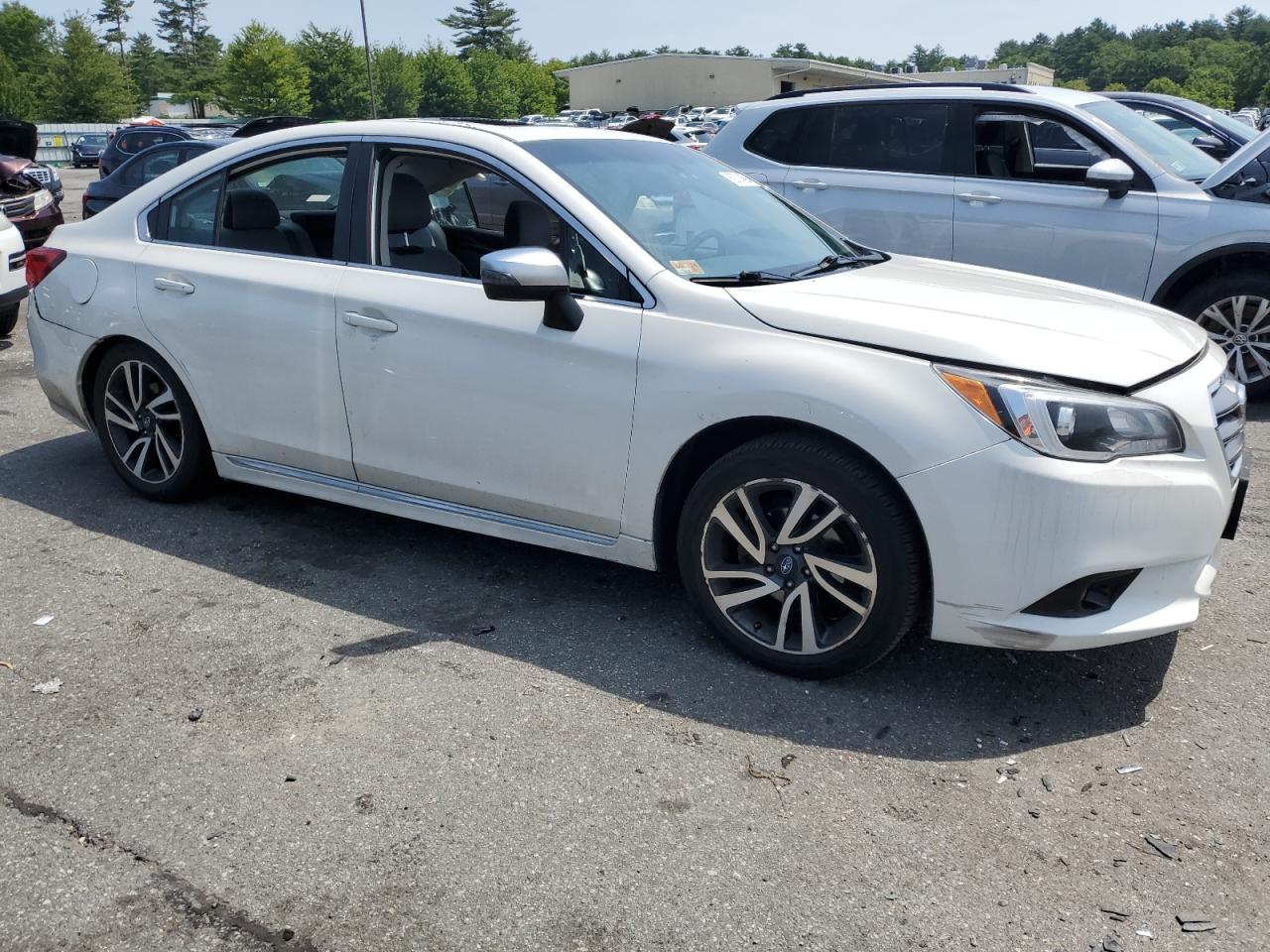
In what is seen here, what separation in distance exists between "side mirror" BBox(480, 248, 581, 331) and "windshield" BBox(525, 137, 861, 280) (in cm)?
35

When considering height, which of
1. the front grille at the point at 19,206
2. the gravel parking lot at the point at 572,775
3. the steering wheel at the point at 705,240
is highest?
the steering wheel at the point at 705,240

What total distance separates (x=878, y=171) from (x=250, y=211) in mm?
4379

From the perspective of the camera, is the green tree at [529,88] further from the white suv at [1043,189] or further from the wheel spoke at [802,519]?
the wheel spoke at [802,519]

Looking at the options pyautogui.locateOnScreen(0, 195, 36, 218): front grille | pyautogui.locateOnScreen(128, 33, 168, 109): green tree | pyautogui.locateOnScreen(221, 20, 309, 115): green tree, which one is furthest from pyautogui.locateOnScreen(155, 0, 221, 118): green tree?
pyautogui.locateOnScreen(0, 195, 36, 218): front grille

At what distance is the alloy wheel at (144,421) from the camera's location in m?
4.97

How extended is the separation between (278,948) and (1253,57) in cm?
12910

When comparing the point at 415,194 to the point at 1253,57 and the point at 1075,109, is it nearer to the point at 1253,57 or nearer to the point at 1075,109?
the point at 1075,109

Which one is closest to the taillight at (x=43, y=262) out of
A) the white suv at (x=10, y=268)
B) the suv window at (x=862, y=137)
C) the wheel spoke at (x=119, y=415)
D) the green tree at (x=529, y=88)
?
the wheel spoke at (x=119, y=415)

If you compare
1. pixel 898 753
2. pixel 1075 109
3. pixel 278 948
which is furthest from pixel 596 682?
pixel 1075 109

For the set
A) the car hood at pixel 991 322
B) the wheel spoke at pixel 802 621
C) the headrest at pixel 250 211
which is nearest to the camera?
the car hood at pixel 991 322

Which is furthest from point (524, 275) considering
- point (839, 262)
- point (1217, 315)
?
point (1217, 315)

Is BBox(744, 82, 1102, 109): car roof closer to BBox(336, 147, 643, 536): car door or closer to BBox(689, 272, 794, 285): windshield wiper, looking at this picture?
BBox(336, 147, 643, 536): car door

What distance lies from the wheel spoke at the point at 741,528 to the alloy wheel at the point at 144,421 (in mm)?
2580

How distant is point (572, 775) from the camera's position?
122 inches
